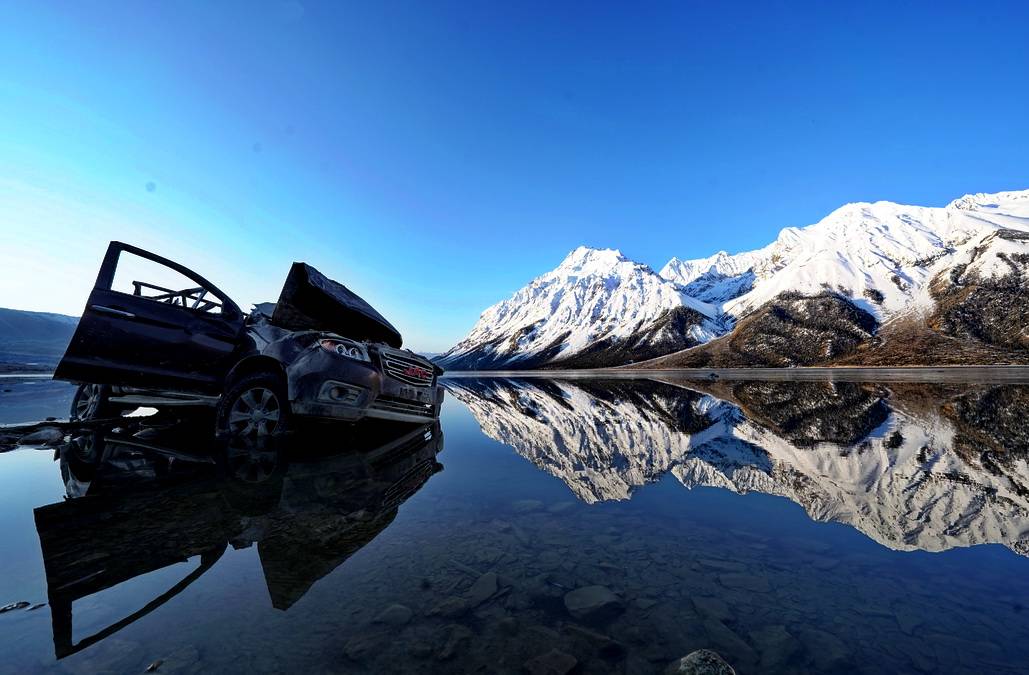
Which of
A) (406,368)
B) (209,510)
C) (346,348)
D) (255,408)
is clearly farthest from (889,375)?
(209,510)

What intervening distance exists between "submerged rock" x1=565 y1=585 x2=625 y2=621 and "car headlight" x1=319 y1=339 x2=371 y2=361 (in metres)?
6.48

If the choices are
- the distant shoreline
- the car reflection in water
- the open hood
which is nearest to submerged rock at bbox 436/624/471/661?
the car reflection in water

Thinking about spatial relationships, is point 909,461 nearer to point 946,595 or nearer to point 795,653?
point 946,595

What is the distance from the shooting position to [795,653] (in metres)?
2.61

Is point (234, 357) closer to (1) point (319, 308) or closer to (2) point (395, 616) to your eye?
(1) point (319, 308)

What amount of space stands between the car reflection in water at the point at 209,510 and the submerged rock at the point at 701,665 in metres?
2.70

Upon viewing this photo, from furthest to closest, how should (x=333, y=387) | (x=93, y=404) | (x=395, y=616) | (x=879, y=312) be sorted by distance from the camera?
(x=879, y=312)
(x=93, y=404)
(x=333, y=387)
(x=395, y=616)

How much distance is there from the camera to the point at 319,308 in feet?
31.1

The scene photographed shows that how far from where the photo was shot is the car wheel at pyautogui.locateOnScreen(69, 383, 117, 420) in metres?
10.1

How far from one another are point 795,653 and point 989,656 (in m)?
1.16

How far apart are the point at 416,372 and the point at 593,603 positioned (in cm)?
793

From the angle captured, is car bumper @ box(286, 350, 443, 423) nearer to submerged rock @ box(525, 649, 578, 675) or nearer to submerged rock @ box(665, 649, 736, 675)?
submerged rock @ box(525, 649, 578, 675)

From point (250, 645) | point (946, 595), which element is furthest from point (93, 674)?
point (946, 595)

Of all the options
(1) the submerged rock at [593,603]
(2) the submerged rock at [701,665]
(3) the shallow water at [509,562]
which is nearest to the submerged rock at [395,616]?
(3) the shallow water at [509,562]
